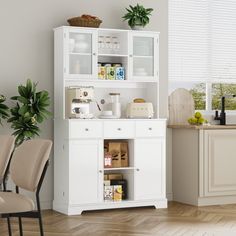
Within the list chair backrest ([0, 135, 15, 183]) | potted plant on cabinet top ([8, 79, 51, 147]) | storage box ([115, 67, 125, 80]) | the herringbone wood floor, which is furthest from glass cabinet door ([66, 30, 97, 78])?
chair backrest ([0, 135, 15, 183])

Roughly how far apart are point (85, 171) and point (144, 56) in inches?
54.7

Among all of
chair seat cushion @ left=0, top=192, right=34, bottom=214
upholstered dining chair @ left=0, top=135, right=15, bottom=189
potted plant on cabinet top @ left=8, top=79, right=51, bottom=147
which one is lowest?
chair seat cushion @ left=0, top=192, right=34, bottom=214

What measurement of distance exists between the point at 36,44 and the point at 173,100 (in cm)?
177

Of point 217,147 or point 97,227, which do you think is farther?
point 217,147

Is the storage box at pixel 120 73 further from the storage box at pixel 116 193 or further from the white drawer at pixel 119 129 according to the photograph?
the storage box at pixel 116 193

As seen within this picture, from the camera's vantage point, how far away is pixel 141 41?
22.7ft

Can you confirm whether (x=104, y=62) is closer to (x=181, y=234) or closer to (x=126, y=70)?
(x=126, y=70)

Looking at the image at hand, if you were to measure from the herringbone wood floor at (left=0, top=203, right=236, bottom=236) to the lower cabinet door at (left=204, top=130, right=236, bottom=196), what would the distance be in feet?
0.97

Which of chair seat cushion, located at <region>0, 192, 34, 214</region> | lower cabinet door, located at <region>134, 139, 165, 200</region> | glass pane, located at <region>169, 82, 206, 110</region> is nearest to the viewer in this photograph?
chair seat cushion, located at <region>0, 192, 34, 214</region>

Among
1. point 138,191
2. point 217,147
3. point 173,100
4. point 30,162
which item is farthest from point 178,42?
point 30,162

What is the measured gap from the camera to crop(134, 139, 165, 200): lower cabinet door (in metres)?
6.74

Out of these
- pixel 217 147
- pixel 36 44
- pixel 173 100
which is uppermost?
pixel 36 44

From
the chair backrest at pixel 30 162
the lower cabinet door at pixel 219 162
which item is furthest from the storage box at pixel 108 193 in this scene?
the chair backrest at pixel 30 162

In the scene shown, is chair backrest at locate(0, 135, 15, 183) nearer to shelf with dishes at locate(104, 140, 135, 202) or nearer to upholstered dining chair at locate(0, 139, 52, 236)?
upholstered dining chair at locate(0, 139, 52, 236)
